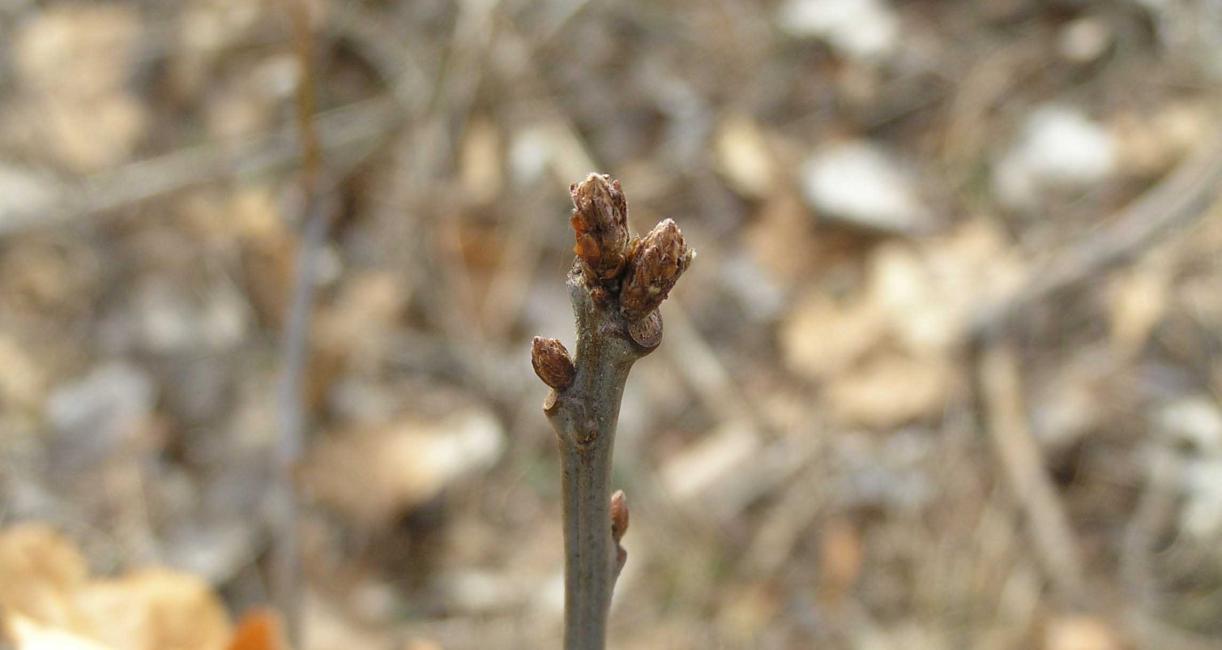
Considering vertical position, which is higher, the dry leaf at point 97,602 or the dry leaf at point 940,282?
the dry leaf at point 940,282

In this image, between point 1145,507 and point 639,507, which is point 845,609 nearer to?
point 639,507

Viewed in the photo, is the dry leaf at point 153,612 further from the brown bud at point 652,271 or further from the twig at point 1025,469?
the twig at point 1025,469

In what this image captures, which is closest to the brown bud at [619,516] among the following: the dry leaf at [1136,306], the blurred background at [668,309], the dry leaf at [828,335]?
the blurred background at [668,309]

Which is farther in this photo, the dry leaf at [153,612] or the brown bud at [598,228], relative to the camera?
the dry leaf at [153,612]

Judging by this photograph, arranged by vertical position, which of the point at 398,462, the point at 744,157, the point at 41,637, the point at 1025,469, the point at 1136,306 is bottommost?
the point at 41,637

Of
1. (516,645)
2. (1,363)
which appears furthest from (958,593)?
(1,363)

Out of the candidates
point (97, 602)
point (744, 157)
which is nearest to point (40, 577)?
point (97, 602)

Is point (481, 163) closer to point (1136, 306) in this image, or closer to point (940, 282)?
point (940, 282)
